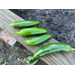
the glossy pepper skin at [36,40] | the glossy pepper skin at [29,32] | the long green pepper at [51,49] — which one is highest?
the glossy pepper skin at [29,32]

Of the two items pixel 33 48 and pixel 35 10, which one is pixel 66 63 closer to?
pixel 33 48

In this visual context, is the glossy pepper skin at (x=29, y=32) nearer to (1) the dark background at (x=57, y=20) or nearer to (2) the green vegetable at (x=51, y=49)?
(2) the green vegetable at (x=51, y=49)

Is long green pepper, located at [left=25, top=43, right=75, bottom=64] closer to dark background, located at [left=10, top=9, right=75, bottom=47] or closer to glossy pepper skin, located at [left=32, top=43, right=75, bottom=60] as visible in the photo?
glossy pepper skin, located at [left=32, top=43, right=75, bottom=60]

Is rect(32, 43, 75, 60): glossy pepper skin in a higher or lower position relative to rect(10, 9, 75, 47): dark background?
lower

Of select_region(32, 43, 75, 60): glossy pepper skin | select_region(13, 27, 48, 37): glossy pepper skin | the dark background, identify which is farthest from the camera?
the dark background

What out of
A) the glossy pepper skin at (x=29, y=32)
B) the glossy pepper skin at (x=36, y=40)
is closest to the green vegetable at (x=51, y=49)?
the glossy pepper skin at (x=36, y=40)

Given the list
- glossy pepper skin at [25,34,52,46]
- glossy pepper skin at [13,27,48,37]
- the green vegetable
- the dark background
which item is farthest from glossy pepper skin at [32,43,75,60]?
the dark background

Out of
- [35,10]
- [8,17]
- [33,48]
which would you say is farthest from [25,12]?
[33,48]

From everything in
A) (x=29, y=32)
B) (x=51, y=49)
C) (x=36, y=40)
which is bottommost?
(x=51, y=49)

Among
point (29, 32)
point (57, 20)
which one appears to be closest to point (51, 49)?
point (29, 32)

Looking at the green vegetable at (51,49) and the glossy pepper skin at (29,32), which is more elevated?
the glossy pepper skin at (29,32)

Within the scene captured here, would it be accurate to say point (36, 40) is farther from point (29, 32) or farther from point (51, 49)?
point (51, 49)
